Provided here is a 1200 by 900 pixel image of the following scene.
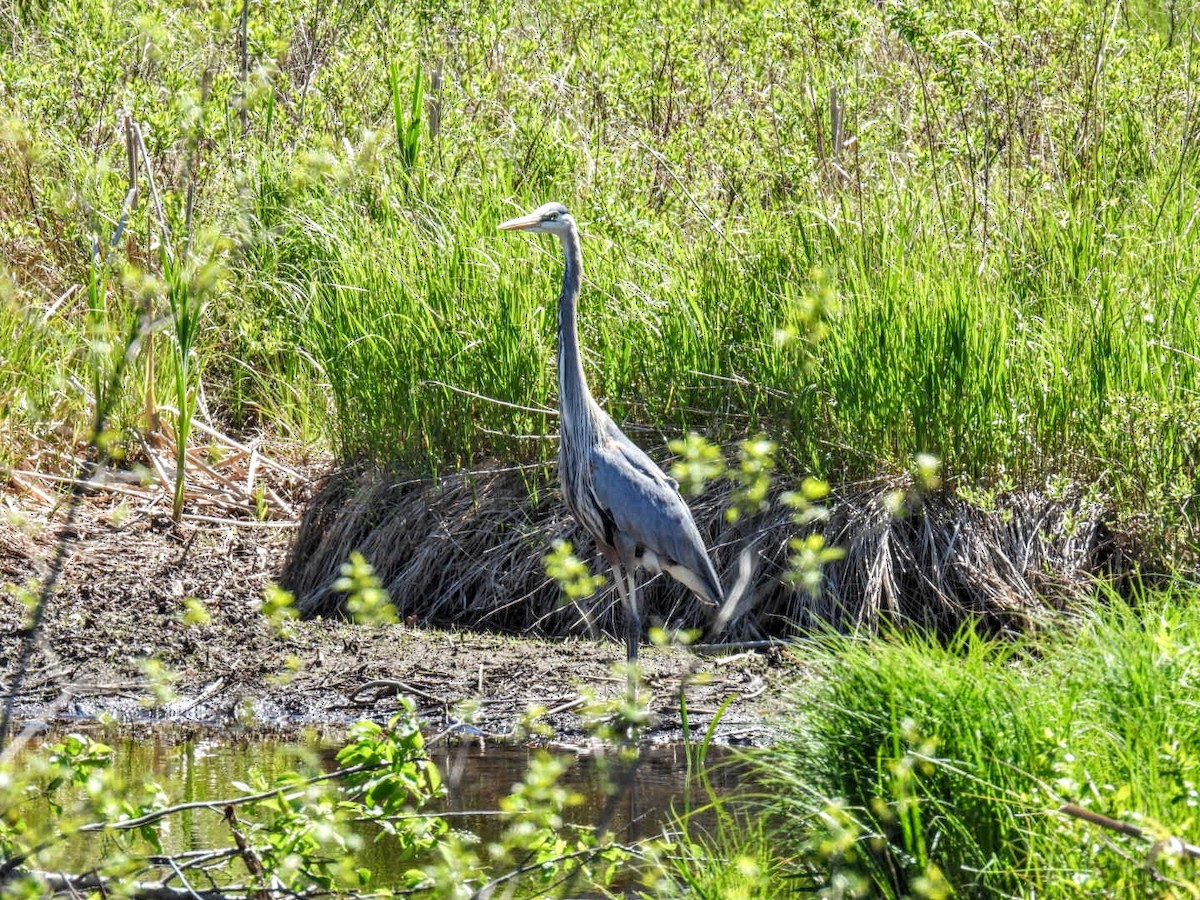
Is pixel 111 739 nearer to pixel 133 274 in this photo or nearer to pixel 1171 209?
pixel 133 274

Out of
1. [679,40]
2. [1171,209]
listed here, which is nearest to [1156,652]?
[1171,209]

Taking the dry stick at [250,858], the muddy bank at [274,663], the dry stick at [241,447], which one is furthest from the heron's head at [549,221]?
the dry stick at [250,858]

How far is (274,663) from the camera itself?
5898 millimetres

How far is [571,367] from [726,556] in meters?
1.09

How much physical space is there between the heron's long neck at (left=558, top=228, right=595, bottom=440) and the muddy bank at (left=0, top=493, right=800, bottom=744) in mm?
934

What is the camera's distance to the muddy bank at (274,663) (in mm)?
5566

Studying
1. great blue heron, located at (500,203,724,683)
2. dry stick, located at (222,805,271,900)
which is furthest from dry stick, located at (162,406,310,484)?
dry stick, located at (222,805,271,900)

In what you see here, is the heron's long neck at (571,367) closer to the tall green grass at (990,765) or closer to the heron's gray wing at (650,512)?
the heron's gray wing at (650,512)

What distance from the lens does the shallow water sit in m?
4.45

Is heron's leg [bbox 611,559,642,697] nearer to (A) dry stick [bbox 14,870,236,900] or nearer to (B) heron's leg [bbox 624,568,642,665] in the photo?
(B) heron's leg [bbox 624,568,642,665]

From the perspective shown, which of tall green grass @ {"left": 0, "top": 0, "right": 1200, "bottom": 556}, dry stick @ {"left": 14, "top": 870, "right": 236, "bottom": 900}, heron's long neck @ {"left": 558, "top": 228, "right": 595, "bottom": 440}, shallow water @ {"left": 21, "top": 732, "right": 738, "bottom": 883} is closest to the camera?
dry stick @ {"left": 14, "top": 870, "right": 236, "bottom": 900}

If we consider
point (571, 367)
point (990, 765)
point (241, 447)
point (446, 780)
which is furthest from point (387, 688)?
point (990, 765)

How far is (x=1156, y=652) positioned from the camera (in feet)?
12.4

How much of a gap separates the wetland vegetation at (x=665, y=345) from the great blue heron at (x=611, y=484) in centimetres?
38
